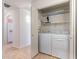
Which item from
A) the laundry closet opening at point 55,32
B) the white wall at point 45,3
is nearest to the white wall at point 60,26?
the laundry closet opening at point 55,32

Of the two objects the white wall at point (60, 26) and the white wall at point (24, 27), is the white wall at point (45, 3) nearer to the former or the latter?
the white wall at point (60, 26)

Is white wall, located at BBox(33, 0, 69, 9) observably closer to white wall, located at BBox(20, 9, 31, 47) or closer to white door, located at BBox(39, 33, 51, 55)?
white door, located at BBox(39, 33, 51, 55)

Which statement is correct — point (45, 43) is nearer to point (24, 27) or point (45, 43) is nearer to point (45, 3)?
point (45, 3)

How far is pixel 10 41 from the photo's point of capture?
14.8ft

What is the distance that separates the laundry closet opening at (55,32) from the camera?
2498mm

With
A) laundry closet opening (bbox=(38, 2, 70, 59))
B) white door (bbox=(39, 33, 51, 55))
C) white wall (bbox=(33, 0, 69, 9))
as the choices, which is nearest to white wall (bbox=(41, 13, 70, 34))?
laundry closet opening (bbox=(38, 2, 70, 59))

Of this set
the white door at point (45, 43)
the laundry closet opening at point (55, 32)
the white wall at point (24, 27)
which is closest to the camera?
the laundry closet opening at point (55, 32)

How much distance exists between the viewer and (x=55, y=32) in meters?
3.00

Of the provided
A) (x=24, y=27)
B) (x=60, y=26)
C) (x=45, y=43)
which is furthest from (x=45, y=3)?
(x=24, y=27)

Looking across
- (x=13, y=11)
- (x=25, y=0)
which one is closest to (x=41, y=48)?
(x=25, y=0)

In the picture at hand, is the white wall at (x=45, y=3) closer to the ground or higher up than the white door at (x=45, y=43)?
higher up

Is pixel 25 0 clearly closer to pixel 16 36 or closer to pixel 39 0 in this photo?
pixel 39 0

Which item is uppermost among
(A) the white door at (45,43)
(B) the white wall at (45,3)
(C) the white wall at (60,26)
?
(B) the white wall at (45,3)

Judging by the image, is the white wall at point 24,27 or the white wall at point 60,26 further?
the white wall at point 24,27
